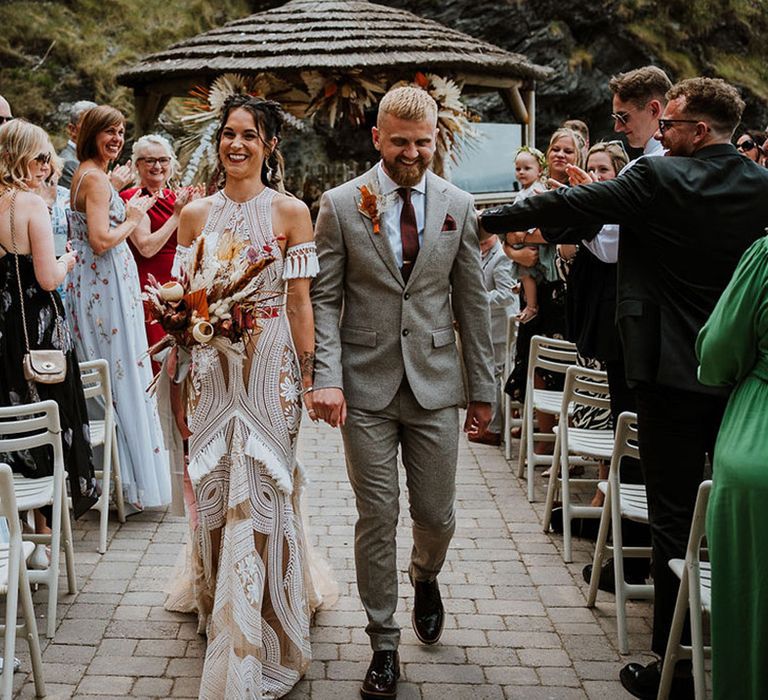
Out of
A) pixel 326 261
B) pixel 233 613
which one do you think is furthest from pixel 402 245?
pixel 233 613

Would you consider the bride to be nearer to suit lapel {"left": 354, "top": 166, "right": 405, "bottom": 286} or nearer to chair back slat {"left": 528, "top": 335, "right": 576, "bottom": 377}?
suit lapel {"left": 354, "top": 166, "right": 405, "bottom": 286}

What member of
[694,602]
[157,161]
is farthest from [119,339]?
[694,602]

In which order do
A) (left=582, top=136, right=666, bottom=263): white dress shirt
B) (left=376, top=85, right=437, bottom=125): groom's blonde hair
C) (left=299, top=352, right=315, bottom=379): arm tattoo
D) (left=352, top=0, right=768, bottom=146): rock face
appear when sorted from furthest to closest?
(left=352, top=0, right=768, bottom=146): rock face < (left=582, top=136, right=666, bottom=263): white dress shirt < (left=299, top=352, right=315, bottom=379): arm tattoo < (left=376, top=85, right=437, bottom=125): groom's blonde hair

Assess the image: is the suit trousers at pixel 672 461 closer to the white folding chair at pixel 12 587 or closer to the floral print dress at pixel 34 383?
the white folding chair at pixel 12 587

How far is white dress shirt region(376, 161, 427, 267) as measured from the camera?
4.34m

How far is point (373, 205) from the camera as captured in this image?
14.0ft

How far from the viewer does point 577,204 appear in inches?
168

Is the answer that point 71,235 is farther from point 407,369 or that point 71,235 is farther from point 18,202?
point 407,369

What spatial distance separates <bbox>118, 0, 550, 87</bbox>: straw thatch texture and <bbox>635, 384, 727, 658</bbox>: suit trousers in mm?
8867

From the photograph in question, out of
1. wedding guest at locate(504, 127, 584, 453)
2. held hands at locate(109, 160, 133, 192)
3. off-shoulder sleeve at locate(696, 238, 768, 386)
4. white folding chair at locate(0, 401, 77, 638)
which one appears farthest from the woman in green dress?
held hands at locate(109, 160, 133, 192)

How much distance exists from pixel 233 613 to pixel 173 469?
0.93m

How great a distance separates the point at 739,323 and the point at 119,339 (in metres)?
4.62

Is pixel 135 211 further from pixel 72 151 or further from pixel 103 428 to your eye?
pixel 72 151

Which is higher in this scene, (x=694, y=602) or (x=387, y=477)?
(x=387, y=477)
